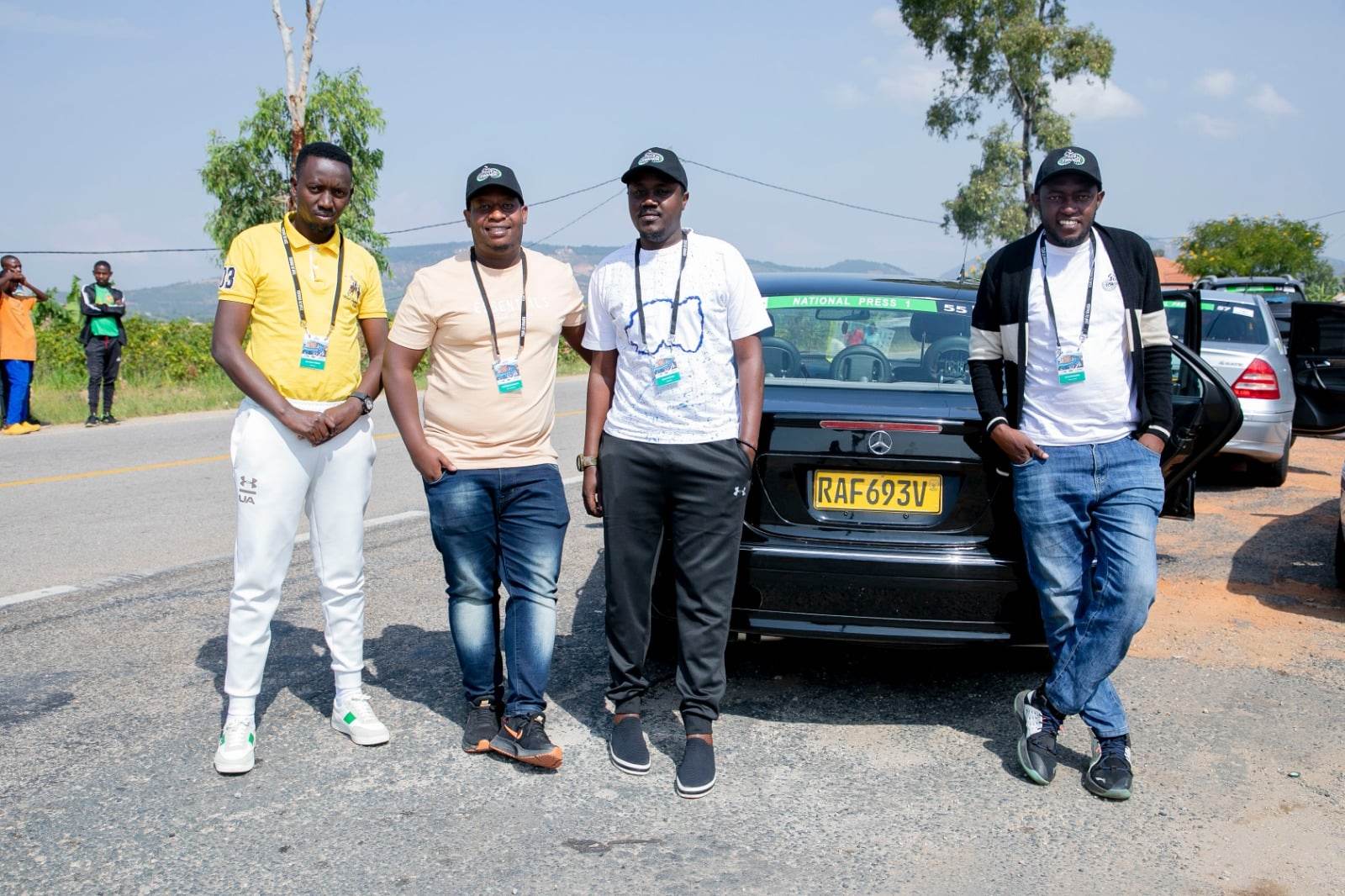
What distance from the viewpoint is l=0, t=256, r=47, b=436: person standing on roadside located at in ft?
43.1

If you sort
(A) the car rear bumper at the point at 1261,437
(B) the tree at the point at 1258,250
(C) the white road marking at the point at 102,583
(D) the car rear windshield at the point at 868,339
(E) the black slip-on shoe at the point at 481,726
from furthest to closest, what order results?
(B) the tree at the point at 1258,250 → (A) the car rear bumper at the point at 1261,437 → (C) the white road marking at the point at 102,583 → (D) the car rear windshield at the point at 868,339 → (E) the black slip-on shoe at the point at 481,726

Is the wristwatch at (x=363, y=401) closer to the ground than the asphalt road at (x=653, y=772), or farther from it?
farther from it

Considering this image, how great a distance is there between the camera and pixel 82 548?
7.17 metres

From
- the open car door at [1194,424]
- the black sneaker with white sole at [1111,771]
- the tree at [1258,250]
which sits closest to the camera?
the black sneaker with white sole at [1111,771]

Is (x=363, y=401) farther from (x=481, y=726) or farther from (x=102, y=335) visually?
(x=102, y=335)

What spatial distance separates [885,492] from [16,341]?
471 inches

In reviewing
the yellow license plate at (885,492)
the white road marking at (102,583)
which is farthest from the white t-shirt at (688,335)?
the white road marking at (102,583)

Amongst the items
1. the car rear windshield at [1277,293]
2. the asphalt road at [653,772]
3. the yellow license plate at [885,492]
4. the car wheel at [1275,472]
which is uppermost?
the car rear windshield at [1277,293]

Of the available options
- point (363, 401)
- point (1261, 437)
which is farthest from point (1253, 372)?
point (363, 401)

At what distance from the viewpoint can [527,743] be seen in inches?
150

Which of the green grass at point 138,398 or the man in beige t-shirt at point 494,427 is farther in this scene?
the green grass at point 138,398

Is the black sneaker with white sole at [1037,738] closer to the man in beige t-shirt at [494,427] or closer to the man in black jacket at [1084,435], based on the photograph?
the man in black jacket at [1084,435]

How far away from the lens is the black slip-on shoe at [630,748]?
3.82 meters

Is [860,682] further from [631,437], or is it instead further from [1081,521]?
[631,437]
